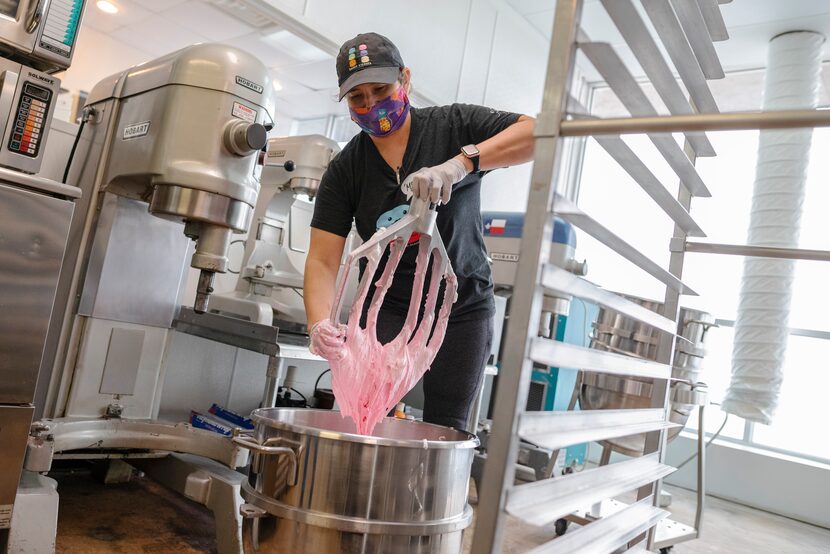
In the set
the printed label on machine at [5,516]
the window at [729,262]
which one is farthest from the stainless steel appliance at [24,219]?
the window at [729,262]

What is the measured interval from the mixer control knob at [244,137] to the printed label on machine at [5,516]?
0.96 meters

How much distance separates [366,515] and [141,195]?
1269mm

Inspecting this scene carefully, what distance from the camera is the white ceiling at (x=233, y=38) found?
454cm

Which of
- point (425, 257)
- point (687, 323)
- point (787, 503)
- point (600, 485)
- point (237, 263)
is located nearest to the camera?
point (600, 485)

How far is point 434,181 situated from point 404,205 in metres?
0.32

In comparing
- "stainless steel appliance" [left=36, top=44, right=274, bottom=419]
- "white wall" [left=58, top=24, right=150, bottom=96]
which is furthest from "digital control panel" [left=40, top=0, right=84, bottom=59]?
"white wall" [left=58, top=24, right=150, bottom=96]

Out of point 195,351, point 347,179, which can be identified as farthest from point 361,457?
point 195,351

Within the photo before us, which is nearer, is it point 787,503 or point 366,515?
point 366,515

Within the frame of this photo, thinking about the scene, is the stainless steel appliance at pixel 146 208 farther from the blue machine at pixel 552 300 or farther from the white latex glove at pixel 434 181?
the blue machine at pixel 552 300

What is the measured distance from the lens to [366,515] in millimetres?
885

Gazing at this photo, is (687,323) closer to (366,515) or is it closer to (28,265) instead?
(366,515)

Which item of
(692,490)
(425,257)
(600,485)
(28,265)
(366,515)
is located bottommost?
(692,490)

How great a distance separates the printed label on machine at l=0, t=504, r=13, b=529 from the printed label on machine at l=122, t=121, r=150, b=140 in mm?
951

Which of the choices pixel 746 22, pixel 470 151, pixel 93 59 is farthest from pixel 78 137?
pixel 93 59
